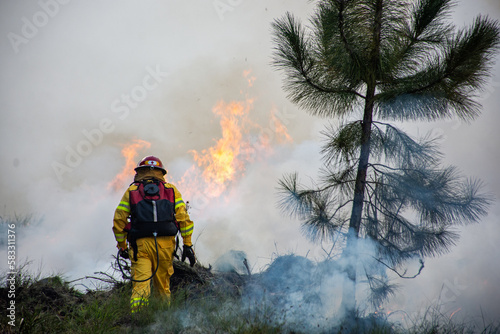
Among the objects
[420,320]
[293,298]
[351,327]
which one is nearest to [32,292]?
[293,298]

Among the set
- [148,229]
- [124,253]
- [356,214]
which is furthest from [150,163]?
[356,214]

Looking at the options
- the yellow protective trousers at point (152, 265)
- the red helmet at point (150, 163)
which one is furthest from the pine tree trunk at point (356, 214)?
the red helmet at point (150, 163)

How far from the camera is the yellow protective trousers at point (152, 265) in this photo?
15.1 feet

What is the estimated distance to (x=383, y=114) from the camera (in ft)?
16.8

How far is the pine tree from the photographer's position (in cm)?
468

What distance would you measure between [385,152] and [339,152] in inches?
25.9

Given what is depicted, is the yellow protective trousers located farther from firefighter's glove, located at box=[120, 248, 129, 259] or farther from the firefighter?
firefighter's glove, located at box=[120, 248, 129, 259]

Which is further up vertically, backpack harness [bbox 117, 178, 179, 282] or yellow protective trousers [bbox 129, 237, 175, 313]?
backpack harness [bbox 117, 178, 179, 282]

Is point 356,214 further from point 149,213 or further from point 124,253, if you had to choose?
point 124,253

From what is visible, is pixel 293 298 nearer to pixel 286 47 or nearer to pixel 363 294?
pixel 363 294

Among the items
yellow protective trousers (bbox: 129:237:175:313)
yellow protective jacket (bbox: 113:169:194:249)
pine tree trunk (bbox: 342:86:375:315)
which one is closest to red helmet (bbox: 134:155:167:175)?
yellow protective jacket (bbox: 113:169:194:249)

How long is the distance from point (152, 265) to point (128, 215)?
0.79m

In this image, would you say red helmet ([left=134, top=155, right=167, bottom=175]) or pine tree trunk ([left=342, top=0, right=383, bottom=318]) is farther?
red helmet ([left=134, top=155, right=167, bottom=175])

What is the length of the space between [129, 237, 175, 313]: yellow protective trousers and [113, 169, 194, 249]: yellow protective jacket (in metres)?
0.20
